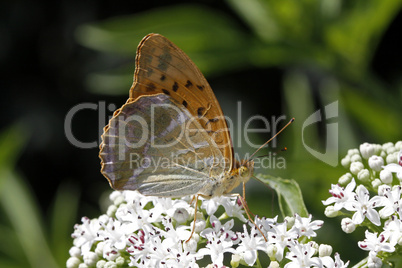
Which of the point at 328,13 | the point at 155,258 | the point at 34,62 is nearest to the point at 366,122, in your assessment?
the point at 328,13

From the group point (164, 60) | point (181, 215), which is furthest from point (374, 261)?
point (164, 60)

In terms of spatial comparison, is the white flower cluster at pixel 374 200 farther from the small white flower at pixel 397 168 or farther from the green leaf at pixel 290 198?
the green leaf at pixel 290 198

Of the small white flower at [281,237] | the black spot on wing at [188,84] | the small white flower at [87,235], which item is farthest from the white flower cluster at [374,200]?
the small white flower at [87,235]

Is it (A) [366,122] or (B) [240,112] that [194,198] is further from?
(B) [240,112]

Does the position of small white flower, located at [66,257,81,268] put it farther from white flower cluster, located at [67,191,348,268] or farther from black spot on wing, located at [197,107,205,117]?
black spot on wing, located at [197,107,205,117]

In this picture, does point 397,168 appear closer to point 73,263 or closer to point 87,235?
point 87,235

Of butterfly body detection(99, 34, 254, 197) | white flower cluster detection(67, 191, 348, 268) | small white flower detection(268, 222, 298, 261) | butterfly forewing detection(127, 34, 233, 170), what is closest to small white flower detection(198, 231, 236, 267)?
white flower cluster detection(67, 191, 348, 268)
